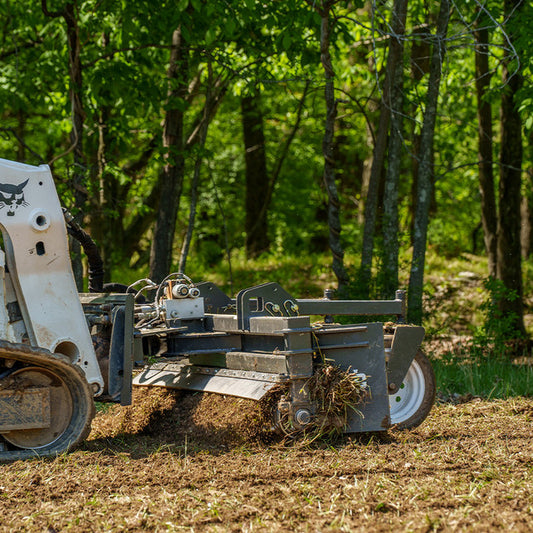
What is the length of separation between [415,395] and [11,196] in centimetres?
333

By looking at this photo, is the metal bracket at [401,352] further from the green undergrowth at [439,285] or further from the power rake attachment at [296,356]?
the green undergrowth at [439,285]

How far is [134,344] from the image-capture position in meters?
5.43

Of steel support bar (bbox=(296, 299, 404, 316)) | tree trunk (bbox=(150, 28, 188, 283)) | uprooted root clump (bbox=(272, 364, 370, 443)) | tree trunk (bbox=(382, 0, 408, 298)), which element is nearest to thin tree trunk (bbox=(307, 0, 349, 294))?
tree trunk (bbox=(382, 0, 408, 298))

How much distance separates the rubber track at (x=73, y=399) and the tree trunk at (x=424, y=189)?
5394 mm

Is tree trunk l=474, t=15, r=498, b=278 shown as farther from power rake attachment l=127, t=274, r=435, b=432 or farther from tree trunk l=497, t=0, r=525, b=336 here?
power rake attachment l=127, t=274, r=435, b=432

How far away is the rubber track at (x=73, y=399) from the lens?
4.62 m

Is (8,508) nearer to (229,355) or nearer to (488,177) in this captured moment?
(229,355)

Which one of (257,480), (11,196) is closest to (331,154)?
(11,196)

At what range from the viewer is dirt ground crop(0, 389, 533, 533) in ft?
11.8

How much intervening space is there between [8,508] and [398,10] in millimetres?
7676

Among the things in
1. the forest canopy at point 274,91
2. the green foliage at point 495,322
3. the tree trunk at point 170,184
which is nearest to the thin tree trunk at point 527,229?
the forest canopy at point 274,91

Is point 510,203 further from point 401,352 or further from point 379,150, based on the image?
point 401,352

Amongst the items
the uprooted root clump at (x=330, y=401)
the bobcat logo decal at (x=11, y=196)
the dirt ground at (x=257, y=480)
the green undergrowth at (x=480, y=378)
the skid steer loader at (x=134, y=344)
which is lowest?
the green undergrowth at (x=480, y=378)

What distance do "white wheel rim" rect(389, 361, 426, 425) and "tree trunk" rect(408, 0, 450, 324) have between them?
11.4 feet
